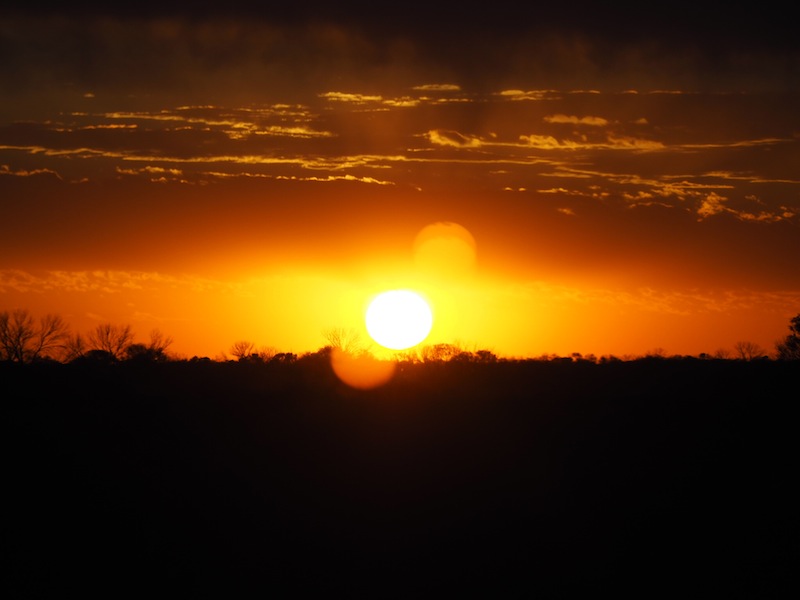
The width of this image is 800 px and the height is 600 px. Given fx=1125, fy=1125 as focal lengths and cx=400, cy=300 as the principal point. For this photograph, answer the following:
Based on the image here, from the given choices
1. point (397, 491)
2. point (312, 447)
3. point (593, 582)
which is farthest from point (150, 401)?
point (593, 582)

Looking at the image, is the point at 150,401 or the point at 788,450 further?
the point at 150,401

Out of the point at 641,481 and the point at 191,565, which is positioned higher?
the point at 641,481

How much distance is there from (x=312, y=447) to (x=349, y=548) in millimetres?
8126

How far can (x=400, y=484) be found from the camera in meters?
50.2

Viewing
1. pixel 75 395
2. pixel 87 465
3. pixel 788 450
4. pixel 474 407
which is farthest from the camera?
pixel 474 407

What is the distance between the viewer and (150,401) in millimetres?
54594

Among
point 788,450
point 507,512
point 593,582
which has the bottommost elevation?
point 593,582

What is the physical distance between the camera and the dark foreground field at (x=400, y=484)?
4259 centimetres

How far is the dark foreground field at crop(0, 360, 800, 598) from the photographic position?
4259 centimetres

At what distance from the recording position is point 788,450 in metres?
49.5

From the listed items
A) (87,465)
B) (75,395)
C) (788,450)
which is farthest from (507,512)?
(75,395)

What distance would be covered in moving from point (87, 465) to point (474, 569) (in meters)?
16.3

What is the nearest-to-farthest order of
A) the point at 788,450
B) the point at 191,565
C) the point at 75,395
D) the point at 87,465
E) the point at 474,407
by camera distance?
the point at 191,565
the point at 87,465
the point at 788,450
the point at 75,395
the point at 474,407

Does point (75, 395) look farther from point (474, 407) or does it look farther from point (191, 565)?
point (474, 407)
